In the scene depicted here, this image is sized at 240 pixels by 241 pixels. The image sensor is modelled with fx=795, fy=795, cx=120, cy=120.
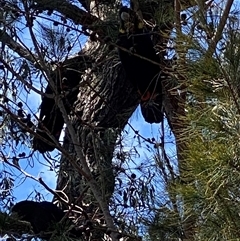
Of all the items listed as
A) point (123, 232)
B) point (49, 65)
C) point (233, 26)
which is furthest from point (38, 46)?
point (233, 26)

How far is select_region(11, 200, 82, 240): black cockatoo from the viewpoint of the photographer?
2332mm

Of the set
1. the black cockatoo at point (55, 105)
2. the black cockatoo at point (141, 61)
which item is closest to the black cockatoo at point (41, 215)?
the black cockatoo at point (55, 105)

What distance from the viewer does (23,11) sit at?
7.86 ft

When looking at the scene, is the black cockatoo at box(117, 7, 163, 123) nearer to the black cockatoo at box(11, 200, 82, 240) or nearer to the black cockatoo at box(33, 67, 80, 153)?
the black cockatoo at box(33, 67, 80, 153)

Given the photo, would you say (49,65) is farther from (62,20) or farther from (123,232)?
(123,232)

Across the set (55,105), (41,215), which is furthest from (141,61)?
(41,215)

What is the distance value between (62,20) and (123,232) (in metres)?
0.71

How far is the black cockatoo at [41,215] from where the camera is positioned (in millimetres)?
2332

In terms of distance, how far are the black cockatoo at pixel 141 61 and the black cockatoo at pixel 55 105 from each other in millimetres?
210

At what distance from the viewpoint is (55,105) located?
2551 millimetres

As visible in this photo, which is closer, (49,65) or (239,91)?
(239,91)

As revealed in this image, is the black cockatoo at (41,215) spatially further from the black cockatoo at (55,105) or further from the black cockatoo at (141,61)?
the black cockatoo at (141,61)

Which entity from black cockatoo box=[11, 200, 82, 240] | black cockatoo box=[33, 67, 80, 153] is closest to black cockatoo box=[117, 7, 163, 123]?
black cockatoo box=[33, 67, 80, 153]

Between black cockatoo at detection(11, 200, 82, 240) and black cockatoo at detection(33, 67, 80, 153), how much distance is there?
0.64 feet
